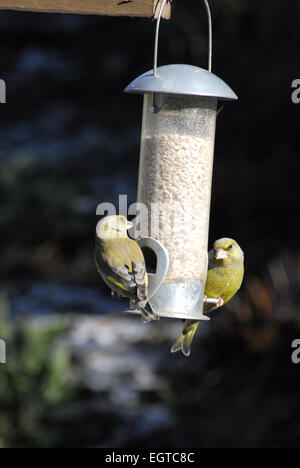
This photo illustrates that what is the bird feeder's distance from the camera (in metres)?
3.91

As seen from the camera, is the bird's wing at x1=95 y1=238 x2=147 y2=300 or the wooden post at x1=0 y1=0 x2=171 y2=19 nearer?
the wooden post at x1=0 y1=0 x2=171 y2=19

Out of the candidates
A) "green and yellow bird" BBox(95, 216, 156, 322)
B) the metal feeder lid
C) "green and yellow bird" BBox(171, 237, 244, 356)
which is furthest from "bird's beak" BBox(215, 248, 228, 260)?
the metal feeder lid

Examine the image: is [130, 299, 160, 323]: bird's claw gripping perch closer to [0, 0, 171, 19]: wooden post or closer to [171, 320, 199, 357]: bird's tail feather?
[171, 320, 199, 357]: bird's tail feather

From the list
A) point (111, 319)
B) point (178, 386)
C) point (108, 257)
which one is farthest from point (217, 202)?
point (108, 257)

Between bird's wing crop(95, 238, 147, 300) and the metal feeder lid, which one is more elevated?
the metal feeder lid

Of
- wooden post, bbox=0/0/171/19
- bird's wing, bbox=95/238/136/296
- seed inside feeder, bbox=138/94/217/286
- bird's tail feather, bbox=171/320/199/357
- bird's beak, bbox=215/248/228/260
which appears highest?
wooden post, bbox=0/0/171/19

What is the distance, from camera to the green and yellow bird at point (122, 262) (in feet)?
12.1

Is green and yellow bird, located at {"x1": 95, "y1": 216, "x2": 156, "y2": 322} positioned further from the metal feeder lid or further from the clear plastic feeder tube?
the metal feeder lid

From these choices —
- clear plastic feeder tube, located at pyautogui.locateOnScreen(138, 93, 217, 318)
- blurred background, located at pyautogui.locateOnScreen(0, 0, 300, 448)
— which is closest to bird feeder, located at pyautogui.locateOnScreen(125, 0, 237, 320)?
clear plastic feeder tube, located at pyautogui.locateOnScreen(138, 93, 217, 318)

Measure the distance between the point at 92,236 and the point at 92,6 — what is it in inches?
299

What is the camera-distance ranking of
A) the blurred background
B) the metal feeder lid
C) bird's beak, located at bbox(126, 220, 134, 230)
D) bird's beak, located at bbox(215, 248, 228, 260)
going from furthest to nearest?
the blurred background → bird's beak, located at bbox(215, 248, 228, 260) → bird's beak, located at bbox(126, 220, 134, 230) → the metal feeder lid

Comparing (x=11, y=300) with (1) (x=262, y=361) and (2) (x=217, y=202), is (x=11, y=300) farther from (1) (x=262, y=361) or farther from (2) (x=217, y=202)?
(1) (x=262, y=361)

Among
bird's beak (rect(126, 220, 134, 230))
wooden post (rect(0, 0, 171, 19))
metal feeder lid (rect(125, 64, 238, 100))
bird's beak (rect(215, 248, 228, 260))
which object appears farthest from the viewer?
bird's beak (rect(215, 248, 228, 260))

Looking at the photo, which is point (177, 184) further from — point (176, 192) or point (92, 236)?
point (92, 236)
